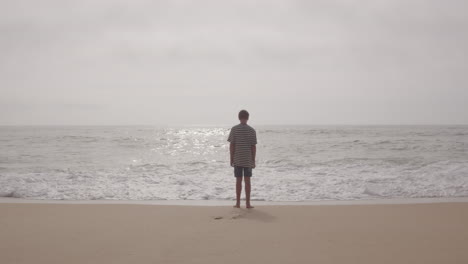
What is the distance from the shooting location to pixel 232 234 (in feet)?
15.1

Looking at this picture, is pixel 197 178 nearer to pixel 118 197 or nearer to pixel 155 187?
pixel 155 187

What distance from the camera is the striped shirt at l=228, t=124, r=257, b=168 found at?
20.8 ft

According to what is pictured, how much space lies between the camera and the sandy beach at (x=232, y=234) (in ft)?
12.3

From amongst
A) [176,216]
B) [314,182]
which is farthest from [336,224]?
[314,182]

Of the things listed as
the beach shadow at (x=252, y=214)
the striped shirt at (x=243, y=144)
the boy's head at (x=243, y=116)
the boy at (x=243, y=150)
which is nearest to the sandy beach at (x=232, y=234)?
the beach shadow at (x=252, y=214)

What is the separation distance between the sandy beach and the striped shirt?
2.89 feet

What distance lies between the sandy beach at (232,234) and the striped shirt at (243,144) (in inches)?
34.7

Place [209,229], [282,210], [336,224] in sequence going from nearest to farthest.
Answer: [209,229] < [336,224] < [282,210]

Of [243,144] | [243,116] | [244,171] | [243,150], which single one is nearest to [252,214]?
[244,171]

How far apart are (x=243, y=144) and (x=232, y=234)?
212cm

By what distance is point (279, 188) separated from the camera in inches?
361

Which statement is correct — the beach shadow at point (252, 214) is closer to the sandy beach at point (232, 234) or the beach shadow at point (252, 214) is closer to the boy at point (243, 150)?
the sandy beach at point (232, 234)

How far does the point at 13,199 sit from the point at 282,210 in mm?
6198

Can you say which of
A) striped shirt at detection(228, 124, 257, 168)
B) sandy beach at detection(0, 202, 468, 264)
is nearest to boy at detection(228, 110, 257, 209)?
striped shirt at detection(228, 124, 257, 168)
